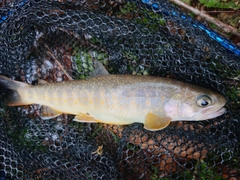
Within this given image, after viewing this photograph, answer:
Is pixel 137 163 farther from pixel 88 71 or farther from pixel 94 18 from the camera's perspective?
pixel 94 18

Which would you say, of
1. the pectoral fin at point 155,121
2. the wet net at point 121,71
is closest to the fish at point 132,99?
the pectoral fin at point 155,121

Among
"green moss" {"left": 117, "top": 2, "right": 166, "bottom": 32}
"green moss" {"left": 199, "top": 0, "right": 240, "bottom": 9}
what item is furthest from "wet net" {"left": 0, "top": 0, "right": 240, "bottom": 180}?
"green moss" {"left": 199, "top": 0, "right": 240, "bottom": 9}

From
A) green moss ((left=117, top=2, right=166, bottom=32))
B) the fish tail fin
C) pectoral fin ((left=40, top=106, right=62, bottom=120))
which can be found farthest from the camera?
green moss ((left=117, top=2, right=166, bottom=32))

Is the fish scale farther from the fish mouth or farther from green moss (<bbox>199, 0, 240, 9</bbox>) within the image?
green moss (<bbox>199, 0, 240, 9</bbox>)

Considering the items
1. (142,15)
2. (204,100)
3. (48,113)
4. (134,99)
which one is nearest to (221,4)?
(142,15)

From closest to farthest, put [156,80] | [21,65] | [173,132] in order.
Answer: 1. [156,80]
2. [173,132]
3. [21,65]

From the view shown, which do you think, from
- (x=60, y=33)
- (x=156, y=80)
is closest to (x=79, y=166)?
(x=156, y=80)
